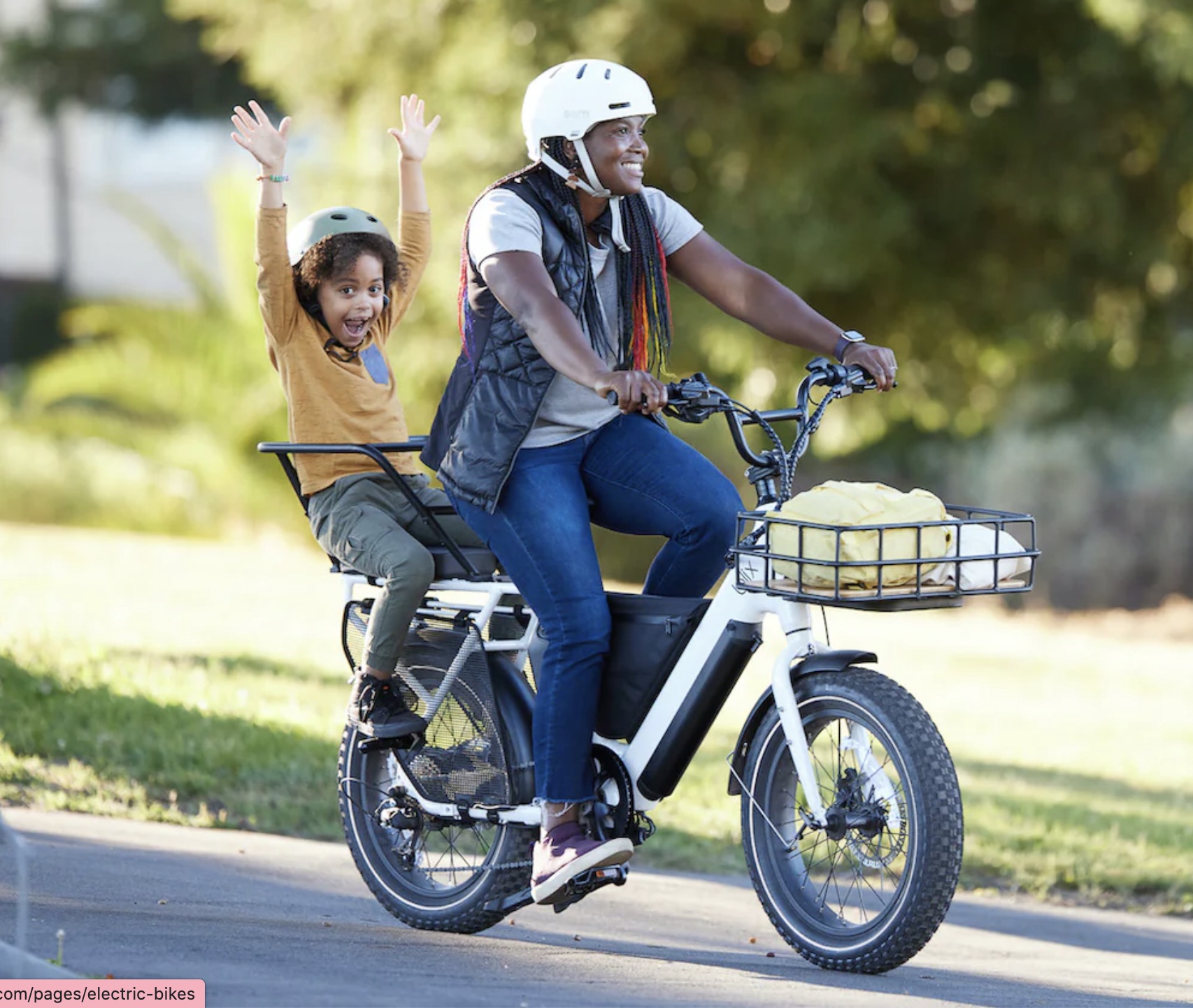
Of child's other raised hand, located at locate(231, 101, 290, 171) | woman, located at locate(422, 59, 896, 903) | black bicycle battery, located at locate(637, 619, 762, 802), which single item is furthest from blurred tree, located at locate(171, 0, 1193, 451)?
black bicycle battery, located at locate(637, 619, 762, 802)

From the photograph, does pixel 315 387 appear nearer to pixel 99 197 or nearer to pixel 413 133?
pixel 413 133

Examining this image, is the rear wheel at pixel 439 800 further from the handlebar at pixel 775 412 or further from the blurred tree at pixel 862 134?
the blurred tree at pixel 862 134

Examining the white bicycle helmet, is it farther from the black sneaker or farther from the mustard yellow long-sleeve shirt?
the black sneaker

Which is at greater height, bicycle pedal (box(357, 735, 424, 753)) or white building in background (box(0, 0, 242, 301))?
white building in background (box(0, 0, 242, 301))

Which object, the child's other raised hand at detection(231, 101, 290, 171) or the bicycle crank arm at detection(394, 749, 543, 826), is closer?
the bicycle crank arm at detection(394, 749, 543, 826)

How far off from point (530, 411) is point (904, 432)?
15.5 meters

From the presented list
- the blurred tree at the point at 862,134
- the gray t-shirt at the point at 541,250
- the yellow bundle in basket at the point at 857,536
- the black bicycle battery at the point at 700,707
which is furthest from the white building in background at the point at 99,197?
the yellow bundle in basket at the point at 857,536

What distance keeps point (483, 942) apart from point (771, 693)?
109 centimetres

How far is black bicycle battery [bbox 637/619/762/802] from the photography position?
446 centimetres

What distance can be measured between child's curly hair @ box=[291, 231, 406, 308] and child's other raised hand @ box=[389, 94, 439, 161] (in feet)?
1.24

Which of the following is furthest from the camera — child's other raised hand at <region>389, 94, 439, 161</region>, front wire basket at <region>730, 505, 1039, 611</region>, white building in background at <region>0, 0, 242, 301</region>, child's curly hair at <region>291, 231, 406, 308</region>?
white building in background at <region>0, 0, 242, 301</region>

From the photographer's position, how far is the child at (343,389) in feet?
15.9

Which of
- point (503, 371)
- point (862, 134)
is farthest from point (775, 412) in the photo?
point (862, 134)

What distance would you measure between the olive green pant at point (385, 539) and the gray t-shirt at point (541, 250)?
0.44m
